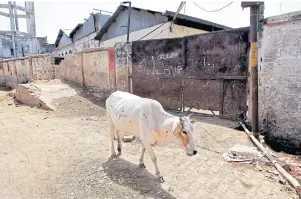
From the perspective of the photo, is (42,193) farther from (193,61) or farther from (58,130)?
(193,61)

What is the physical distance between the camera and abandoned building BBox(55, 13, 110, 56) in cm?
2503

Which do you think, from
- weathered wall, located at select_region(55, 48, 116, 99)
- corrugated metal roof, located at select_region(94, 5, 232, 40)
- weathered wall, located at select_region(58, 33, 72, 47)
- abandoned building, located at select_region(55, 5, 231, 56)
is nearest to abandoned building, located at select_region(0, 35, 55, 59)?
weathered wall, located at select_region(58, 33, 72, 47)

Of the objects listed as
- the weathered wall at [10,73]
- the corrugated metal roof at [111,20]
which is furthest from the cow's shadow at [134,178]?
the weathered wall at [10,73]

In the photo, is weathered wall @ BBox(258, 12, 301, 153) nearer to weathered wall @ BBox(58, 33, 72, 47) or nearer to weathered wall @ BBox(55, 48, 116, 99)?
weathered wall @ BBox(55, 48, 116, 99)

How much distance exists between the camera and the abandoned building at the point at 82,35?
25030 millimetres

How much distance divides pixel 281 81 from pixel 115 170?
159 inches

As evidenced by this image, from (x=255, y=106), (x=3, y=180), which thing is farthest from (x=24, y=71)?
(x=255, y=106)

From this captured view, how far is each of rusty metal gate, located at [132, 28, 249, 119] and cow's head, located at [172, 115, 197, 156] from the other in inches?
150

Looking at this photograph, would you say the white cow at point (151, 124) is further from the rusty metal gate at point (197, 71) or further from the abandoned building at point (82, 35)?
the abandoned building at point (82, 35)

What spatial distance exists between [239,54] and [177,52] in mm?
2188

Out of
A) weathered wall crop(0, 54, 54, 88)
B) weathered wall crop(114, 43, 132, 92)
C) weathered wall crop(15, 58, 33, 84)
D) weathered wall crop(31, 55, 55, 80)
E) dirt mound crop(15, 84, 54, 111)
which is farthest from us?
weathered wall crop(15, 58, 33, 84)

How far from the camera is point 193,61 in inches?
311

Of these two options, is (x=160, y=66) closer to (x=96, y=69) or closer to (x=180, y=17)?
(x=96, y=69)

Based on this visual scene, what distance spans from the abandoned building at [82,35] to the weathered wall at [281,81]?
18.2m
